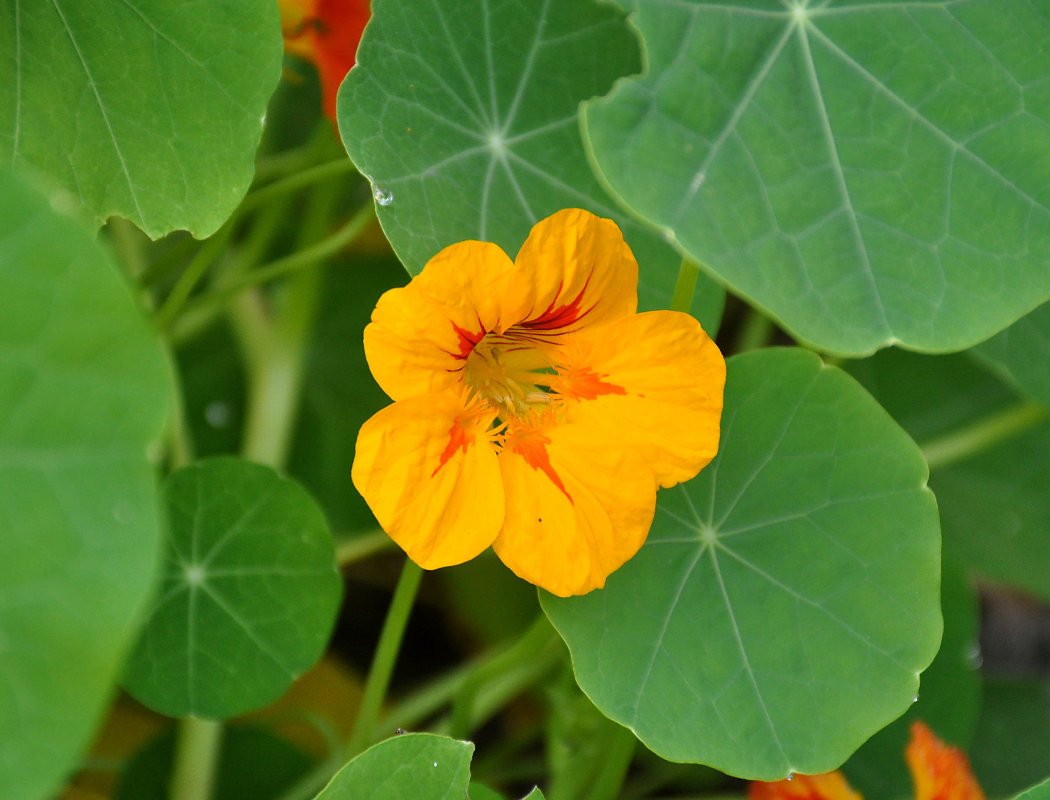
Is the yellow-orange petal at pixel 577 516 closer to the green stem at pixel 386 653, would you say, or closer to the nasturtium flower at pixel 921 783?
the green stem at pixel 386 653

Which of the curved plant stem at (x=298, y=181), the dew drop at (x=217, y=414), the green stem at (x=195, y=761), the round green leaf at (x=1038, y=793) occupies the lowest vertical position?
the green stem at (x=195, y=761)

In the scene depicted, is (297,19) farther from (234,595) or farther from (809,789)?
(809,789)

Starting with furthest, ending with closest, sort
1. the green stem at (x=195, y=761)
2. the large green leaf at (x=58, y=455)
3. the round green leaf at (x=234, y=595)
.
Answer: the green stem at (x=195, y=761)
the round green leaf at (x=234, y=595)
the large green leaf at (x=58, y=455)

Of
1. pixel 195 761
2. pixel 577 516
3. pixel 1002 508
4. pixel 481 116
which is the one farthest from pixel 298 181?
pixel 1002 508

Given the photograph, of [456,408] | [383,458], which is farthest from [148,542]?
[456,408]

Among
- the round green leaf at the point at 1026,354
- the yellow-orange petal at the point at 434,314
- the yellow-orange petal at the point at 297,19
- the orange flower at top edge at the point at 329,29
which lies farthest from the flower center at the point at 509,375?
the round green leaf at the point at 1026,354

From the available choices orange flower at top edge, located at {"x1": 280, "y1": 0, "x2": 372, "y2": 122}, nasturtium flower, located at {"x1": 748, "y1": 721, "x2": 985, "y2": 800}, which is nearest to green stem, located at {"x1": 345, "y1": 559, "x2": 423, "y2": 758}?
nasturtium flower, located at {"x1": 748, "y1": 721, "x2": 985, "y2": 800}

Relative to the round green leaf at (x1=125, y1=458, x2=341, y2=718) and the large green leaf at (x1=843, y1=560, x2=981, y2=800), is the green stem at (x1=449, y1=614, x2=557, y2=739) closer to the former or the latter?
the round green leaf at (x1=125, y1=458, x2=341, y2=718)
